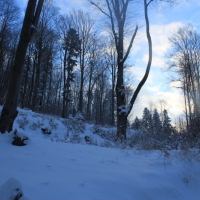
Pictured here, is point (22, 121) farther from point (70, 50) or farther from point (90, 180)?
point (70, 50)

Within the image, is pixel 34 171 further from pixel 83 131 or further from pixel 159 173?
pixel 83 131

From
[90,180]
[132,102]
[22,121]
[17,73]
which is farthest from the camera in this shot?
[22,121]

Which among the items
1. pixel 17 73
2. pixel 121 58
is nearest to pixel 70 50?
pixel 121 58

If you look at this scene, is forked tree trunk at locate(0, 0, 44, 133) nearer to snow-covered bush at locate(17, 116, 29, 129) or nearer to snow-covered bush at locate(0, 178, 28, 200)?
snow-covered bush at locate(0, 178, 28, 200)

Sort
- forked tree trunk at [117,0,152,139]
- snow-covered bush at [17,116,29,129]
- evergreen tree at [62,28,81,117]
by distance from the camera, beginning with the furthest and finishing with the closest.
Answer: evergreen tree at [62,28,81,117]
snow-covered bush at [17,116,29,129]
forked tree trunk at [117,0,152,139]

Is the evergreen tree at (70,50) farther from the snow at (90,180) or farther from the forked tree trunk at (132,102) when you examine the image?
the snow at (90,180)

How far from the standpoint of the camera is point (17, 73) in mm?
4852

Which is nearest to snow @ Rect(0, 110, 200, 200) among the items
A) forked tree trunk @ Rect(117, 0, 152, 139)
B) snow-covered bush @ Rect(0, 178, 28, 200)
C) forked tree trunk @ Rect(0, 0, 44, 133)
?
snow-covered bush @ Rect(0, 178, 28, 200)

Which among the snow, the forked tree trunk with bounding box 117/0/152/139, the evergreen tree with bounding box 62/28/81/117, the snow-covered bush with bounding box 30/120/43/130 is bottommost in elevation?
the snow

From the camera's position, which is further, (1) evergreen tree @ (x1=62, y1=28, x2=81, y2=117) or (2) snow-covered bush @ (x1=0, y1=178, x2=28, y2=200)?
(1) evergreen tree @ (x1=62, y1=28, x2=81, y2=117)

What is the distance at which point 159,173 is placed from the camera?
118 inches

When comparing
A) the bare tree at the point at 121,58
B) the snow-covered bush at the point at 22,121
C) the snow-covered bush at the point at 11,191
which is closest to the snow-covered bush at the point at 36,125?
the snow-covered bush at the point at 22,121

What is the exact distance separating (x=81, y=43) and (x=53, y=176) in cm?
2355

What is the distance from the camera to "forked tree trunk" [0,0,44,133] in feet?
15.2
